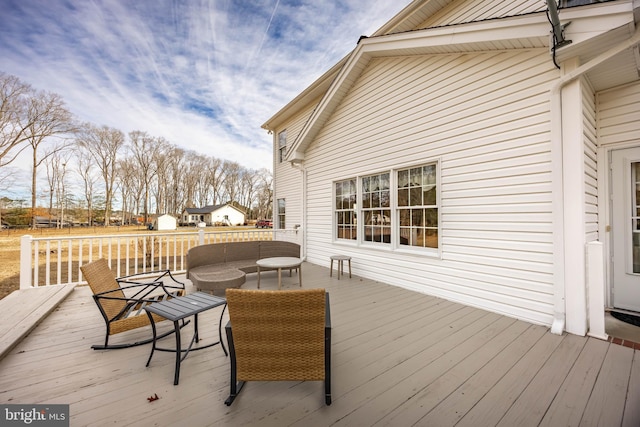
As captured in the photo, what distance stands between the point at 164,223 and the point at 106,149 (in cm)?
1116

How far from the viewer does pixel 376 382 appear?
2.03 m

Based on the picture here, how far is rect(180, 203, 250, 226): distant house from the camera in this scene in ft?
137

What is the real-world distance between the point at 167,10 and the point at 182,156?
34735mm

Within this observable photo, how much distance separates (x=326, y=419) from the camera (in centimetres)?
165

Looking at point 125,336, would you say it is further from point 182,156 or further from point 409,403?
point 182,156

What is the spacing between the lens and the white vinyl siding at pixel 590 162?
310cm

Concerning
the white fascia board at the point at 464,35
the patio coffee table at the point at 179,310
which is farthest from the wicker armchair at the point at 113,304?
the white fascia board at the point at 464,35

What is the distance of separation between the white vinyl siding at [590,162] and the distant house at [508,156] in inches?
1.1

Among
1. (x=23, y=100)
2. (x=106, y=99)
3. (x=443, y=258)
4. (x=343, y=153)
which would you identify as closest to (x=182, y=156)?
(x=23, y=100)

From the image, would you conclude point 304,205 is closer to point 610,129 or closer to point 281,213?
point 281,213

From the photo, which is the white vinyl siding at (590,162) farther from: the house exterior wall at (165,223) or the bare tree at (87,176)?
the bare tree at (87,176)

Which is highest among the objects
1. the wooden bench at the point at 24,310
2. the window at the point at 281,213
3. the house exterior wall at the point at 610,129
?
the house exterior wall at the point at 610,129

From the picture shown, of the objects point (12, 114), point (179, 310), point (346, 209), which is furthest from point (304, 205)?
point (12, 114)

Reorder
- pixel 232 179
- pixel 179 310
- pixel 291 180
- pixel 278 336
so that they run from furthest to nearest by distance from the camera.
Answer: pixel 232 179
pixel 291 180
pixel 179 310
pixel 278 336
